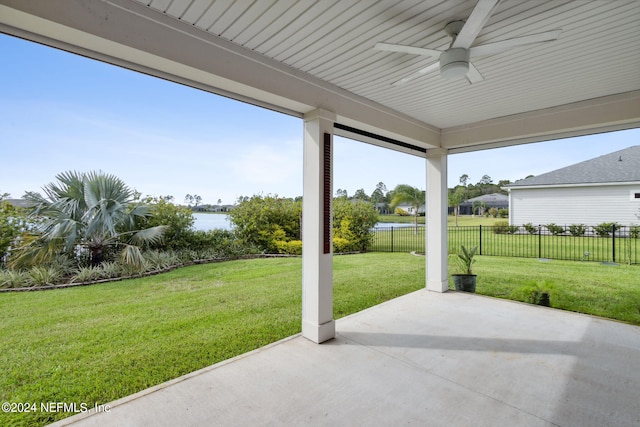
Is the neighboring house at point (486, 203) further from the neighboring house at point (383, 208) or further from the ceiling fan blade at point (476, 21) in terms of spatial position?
the ceiling fan blade at point (476, 21)

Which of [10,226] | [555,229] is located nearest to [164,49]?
[10,226]

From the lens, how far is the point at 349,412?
71.4 inches

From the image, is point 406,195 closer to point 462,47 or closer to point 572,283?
point 572,283

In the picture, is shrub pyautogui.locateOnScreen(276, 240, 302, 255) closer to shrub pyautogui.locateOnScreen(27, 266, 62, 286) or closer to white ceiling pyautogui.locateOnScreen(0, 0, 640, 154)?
shrub pyautogui.locateOnScreen(27, 266, 62, 286)

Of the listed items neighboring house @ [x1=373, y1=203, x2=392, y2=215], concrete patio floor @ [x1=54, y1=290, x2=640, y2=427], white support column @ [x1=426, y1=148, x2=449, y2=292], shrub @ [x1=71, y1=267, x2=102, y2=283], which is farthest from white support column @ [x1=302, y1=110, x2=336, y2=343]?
neighboring house @ [x1=373, y1=203, x2=392, y2=215]

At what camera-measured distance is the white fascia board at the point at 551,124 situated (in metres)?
2.95

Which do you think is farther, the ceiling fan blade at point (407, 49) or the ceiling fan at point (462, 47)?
the ceiling fan blade at point (407, 49)

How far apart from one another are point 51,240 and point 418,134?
4.87m

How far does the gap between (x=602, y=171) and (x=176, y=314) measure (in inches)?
270

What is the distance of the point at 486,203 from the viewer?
6.84 meters

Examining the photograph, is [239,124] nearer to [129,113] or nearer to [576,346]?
[129,113]

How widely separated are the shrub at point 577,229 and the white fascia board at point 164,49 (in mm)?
5065

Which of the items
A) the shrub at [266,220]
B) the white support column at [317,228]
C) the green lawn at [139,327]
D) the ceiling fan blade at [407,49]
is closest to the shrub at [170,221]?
the green lawn at [139,327]

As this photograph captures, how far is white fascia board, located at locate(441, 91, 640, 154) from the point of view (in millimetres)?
2954
